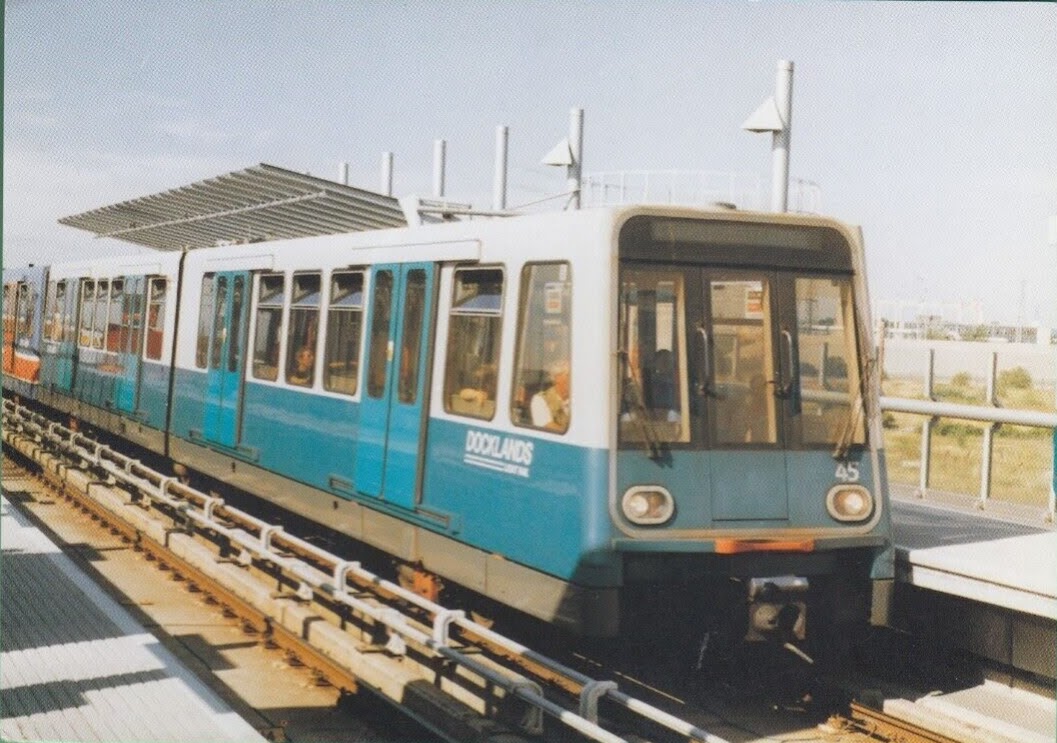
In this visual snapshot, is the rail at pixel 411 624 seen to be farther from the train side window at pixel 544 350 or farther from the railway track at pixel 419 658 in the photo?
the train side window at pixel 544 350

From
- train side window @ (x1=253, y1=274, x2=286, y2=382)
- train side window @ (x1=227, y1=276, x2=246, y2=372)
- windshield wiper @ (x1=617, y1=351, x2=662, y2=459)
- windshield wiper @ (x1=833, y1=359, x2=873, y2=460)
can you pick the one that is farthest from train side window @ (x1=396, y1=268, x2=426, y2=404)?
train side window @ (x1=227, y1=276, x2=246, y2=372)

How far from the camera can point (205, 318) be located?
571 inches

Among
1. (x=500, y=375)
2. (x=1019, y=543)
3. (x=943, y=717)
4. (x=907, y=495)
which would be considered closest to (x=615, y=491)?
(x=500, y=375)

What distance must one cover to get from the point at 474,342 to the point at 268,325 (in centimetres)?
441

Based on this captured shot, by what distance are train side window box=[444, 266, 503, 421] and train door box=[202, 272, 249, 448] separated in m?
4.82

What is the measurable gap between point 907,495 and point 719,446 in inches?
230

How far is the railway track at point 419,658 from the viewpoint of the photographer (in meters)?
7.27

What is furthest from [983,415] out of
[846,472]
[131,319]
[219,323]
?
[131,319]

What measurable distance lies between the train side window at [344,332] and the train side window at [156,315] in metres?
5.64

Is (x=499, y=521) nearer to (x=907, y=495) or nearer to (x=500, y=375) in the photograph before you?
(x=500, y=375)

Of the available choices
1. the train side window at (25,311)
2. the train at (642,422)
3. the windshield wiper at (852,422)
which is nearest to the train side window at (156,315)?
the train at (642,422)

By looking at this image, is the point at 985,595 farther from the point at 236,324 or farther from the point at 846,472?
the point at 236,324

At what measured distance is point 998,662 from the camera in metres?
8.72

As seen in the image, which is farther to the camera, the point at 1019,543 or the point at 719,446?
the point at 1019,543
